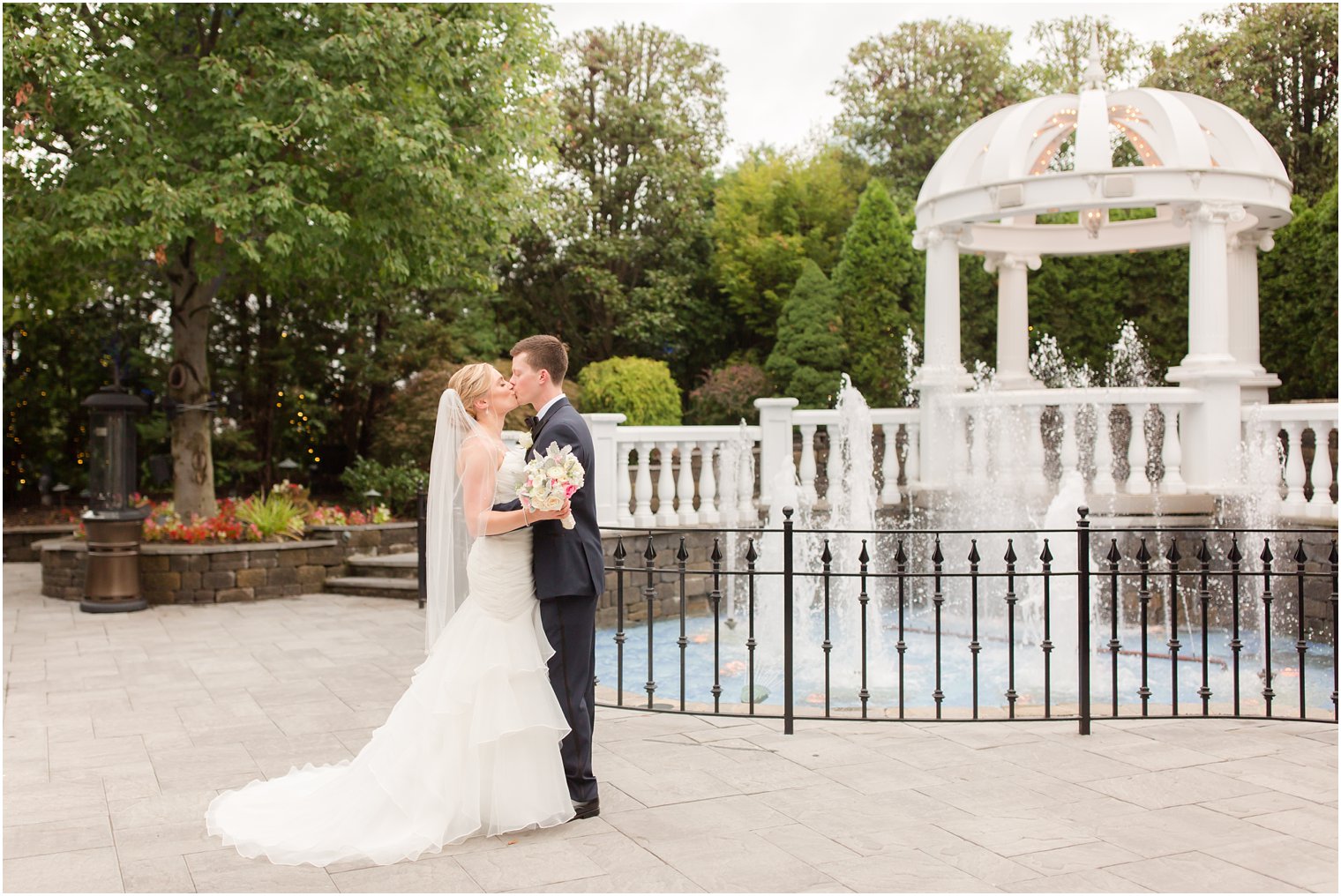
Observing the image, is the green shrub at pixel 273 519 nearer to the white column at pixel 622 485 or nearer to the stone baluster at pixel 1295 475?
the white column at pixel 622 485

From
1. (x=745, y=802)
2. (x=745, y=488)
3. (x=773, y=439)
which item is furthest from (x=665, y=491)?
(x=745, y=802)

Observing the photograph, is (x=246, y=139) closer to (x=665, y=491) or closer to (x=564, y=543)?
(x=665, y=491)

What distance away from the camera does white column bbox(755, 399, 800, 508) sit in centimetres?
1145

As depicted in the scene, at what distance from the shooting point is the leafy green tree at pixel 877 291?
16688mm

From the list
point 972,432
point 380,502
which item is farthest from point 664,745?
point 380,502

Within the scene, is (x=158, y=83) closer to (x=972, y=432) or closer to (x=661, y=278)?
(x=972, y=432)

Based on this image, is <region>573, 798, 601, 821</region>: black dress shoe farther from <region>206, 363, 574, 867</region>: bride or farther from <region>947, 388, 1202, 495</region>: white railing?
<region>947, 388, 1202, 495</region>: white railing

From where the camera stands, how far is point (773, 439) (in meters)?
11.6

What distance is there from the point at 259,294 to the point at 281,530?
5.53 metres

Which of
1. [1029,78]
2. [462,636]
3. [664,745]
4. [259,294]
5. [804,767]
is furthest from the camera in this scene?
[1029,78]

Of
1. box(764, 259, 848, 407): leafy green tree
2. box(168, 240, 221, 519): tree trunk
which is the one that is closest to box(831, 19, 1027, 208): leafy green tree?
box(764, 259, 848, 407): leafy green tree

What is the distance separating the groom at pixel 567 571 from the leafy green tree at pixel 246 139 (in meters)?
7.00

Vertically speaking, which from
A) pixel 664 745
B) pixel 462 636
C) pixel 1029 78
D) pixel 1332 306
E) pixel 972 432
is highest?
pixel 1029 78

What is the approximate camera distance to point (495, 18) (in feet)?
41.5
